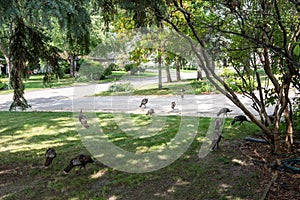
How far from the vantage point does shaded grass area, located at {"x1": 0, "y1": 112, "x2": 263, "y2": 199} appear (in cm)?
341

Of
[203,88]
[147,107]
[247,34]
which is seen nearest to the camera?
[247,34]

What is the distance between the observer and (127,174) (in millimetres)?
4004

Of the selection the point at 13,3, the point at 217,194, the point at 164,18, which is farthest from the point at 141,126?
the point at 13,3

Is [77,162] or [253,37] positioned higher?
[253,37]

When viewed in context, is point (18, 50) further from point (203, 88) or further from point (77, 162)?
point (203, 88)

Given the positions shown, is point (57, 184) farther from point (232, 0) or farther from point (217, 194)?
point (232, 0)

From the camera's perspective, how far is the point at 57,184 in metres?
3.71

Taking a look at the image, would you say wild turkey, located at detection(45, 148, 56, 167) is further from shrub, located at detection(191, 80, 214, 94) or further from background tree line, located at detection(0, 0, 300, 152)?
shrub, located at detection(191, 80, 214, 94)

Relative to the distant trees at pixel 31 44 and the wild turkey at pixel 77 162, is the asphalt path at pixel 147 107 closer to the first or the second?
the distant trees at pixel 31 44

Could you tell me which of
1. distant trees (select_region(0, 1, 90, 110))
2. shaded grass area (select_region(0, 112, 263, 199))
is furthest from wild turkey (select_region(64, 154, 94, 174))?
distant trees (select_region(0, 1, 90, 110))

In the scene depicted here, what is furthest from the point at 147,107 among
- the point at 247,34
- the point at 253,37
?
the point at 253,37

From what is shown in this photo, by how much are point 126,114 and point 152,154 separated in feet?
13.7

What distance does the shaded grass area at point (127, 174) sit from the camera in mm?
3406

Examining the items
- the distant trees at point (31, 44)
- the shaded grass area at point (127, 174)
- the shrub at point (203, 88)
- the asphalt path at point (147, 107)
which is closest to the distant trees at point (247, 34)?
the distant trees at point (31, 44)
